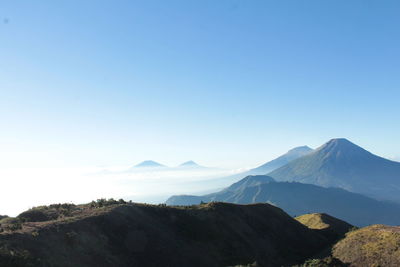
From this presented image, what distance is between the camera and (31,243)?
1492 inches

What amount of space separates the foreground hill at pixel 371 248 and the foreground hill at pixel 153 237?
1016 cm

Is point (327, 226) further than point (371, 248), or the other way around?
point (327, 226)

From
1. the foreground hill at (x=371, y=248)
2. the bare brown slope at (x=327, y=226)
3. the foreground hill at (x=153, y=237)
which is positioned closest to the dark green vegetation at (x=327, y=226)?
the bare brown slope at (x=327, y=226)

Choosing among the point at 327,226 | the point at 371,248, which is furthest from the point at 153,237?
the point at 327,226

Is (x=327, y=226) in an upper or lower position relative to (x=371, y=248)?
lower

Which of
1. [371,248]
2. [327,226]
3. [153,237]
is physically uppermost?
[153,237]

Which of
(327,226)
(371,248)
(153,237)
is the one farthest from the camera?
(327,226)

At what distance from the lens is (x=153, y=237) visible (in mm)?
52938

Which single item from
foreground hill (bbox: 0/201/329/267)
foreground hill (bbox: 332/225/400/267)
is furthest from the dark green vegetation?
foreground hill (bbox: 332/225/400/267)

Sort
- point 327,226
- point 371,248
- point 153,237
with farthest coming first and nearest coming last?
1. point 327,226
2. point 153,237
3. point 371,248

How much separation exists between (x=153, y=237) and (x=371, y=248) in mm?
36600

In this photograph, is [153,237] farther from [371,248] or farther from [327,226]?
[327,226]

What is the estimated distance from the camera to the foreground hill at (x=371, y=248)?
1874 inches

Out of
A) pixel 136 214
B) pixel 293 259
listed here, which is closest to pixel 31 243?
pixel 136 214
